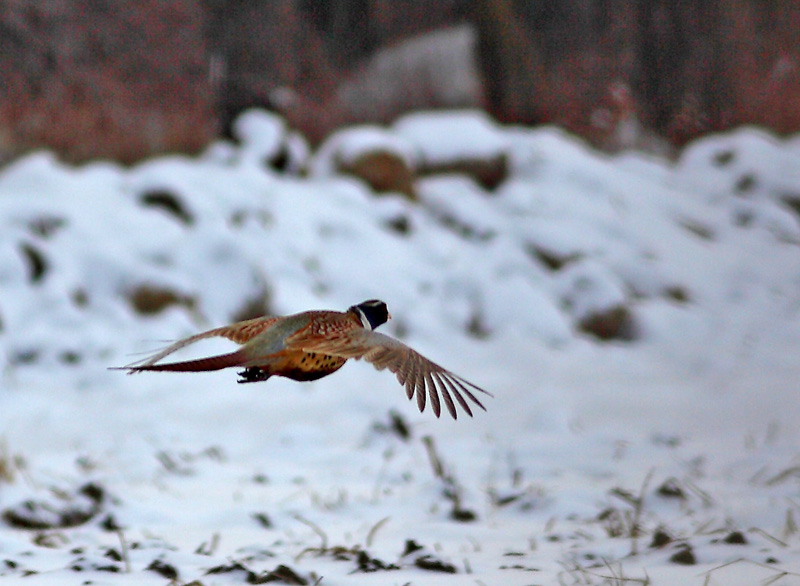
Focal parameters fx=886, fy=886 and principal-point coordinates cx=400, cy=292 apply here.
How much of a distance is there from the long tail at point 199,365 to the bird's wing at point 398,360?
5cm

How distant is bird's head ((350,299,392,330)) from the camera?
91 centimetres

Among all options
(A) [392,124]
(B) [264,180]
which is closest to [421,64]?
(A) [392,124]

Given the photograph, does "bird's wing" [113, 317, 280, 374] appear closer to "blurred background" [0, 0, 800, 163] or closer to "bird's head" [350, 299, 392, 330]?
"bird's head" [350, 299, 392, 330]

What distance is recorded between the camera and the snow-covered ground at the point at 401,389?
188 cm

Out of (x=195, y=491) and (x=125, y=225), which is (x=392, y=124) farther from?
(x=195, y=491)

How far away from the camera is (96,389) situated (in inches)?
152

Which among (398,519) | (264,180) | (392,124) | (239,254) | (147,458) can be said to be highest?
(392,124)

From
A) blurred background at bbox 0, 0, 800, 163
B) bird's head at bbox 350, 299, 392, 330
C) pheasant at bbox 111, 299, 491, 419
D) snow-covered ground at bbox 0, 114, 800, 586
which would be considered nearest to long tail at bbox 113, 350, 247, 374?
pheasant at bbox 111, 299, 491, 419

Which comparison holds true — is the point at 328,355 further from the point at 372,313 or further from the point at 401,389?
the point at 401,389

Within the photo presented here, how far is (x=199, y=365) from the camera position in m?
0.77

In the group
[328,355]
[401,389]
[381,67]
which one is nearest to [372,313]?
[328,355]

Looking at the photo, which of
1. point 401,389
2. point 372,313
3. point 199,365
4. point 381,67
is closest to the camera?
point 199,365

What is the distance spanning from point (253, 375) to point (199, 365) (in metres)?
0.07

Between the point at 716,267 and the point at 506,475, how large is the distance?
470 cm
